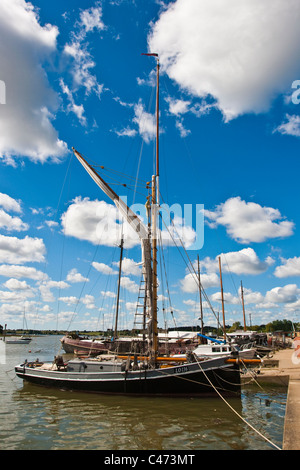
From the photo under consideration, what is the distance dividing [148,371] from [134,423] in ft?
15.9

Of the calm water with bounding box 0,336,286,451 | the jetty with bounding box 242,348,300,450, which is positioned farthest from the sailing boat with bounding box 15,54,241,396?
the jetty with bounding box 242,348,300,450

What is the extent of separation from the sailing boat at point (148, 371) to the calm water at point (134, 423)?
0.63m

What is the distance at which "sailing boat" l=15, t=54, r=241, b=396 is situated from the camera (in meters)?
18.1

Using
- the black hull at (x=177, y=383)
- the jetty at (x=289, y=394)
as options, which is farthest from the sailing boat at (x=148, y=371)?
the jetty at (x=289, y=394)

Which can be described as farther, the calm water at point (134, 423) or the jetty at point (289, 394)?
the calm water at point (134, 423)

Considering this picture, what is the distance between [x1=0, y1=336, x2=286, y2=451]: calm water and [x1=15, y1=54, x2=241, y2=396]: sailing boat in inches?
25.0

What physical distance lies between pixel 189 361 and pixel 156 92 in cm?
2446

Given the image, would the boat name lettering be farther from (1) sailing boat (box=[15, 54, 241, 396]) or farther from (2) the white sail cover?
(2) the white sail cover

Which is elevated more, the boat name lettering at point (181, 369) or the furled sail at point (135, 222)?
the furled sail at point (135, 222)

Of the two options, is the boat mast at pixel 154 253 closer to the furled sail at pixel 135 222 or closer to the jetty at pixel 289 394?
the furled sail at pixel 135 222

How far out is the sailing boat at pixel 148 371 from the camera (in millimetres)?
18094

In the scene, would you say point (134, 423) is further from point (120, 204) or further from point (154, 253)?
point (120, 204)

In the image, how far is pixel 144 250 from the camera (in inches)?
925

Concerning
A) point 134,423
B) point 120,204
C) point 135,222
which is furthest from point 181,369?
point 120,204
